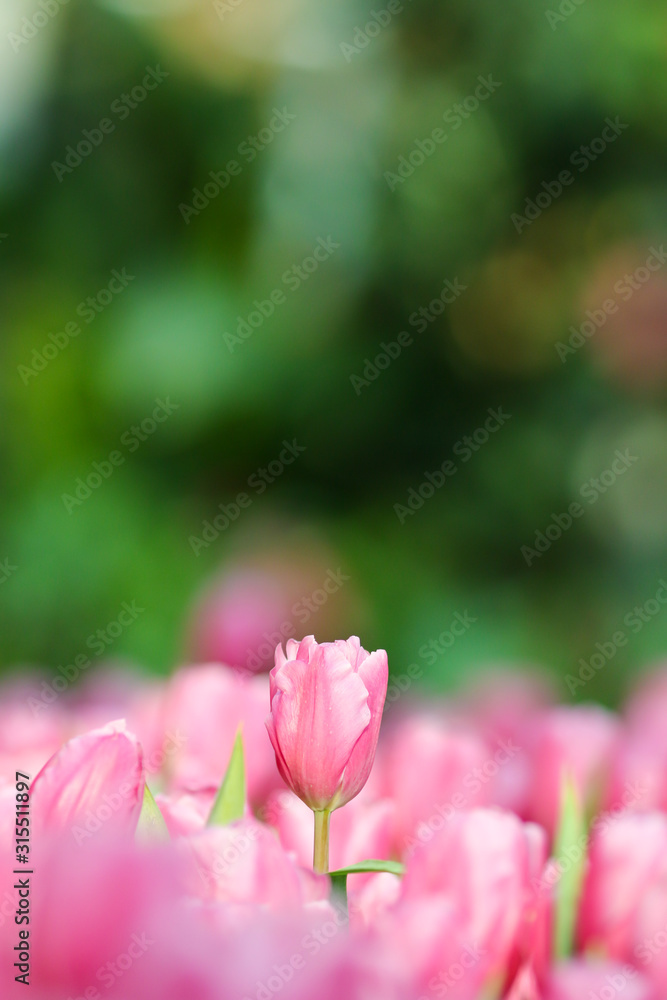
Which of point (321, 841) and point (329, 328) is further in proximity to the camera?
point (329, 328)

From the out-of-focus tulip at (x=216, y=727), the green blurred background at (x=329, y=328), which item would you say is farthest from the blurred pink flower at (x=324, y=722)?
the green blurred background at (x=329, y=328)

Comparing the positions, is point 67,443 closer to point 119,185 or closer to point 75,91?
point 119,185

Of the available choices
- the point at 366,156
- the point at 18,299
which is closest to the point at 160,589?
the point at 18,299

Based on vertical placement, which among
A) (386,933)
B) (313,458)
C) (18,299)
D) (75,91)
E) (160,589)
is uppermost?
(75,91)

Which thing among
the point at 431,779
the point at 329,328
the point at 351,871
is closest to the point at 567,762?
the point at 431,779

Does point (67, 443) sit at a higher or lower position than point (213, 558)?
higher

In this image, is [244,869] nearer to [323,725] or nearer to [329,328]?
[323,725]
